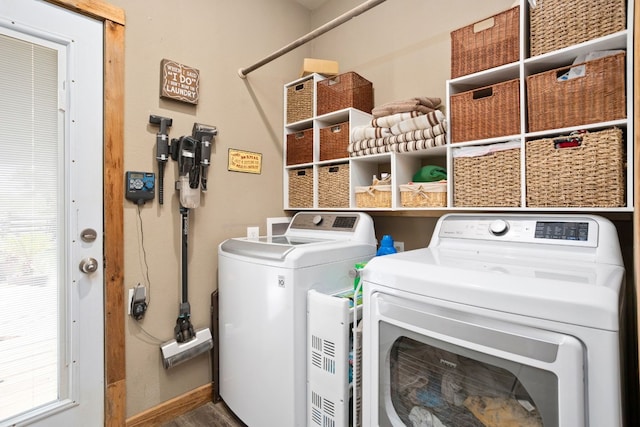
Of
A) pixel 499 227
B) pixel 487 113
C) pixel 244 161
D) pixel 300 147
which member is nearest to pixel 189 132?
pixel 244 161

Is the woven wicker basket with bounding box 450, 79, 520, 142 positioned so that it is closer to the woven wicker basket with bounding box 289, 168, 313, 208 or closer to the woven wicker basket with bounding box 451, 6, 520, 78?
the woven wicker basket with bounding box 451, 6, 520, 78

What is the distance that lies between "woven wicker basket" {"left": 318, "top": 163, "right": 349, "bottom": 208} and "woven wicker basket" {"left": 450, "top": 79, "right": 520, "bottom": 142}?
70cm

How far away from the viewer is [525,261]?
1134 millimetres

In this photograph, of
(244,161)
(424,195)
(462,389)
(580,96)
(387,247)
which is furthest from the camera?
(244,161)

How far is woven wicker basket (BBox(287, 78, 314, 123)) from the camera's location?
219 cm

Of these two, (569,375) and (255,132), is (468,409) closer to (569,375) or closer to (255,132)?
(569,375)

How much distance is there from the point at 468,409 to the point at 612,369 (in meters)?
0.44

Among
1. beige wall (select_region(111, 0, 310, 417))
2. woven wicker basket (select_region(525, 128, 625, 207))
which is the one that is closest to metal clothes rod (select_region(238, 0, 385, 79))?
beige wall (select_region(111, 0, 310, 417))

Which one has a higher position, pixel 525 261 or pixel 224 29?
pixel 224 29

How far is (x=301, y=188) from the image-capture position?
7.45ft

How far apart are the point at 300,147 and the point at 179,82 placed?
860mm

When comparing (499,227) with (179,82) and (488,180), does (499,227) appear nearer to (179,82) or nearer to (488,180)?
(488,180)

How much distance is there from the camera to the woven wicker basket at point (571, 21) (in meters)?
1.13

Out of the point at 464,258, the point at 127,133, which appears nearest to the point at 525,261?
the point at 464,258
